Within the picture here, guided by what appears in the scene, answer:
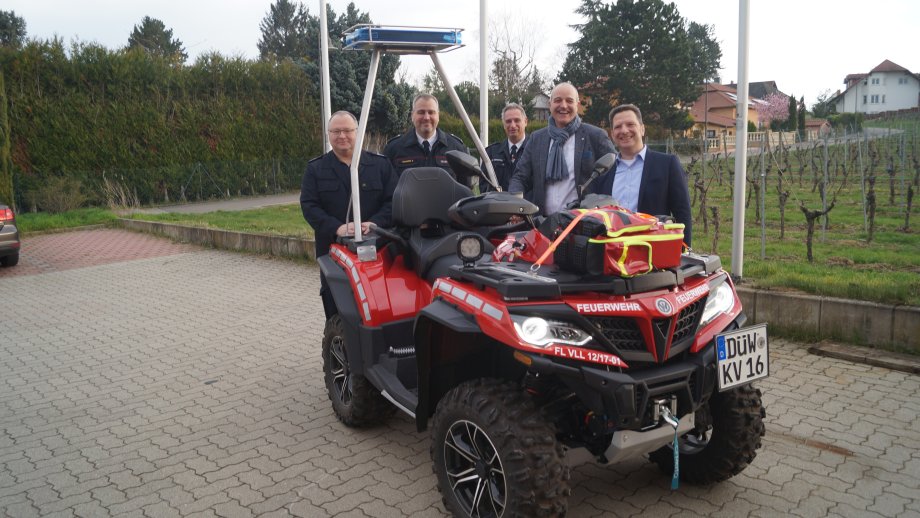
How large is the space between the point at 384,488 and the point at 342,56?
25.4 m

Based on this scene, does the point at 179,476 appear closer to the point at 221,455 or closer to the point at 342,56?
the point at 221,455

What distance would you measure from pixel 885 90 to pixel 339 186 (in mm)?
99226

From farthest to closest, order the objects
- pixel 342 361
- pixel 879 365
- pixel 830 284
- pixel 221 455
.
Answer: pixel 830 284 → pixel 879 365 → pixel 342 361 → pixel 221 455

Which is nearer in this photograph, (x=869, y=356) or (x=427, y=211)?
(x=427, y=211)

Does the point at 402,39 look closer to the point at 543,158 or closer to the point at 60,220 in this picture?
the point at 543,158

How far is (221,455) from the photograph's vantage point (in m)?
4.51

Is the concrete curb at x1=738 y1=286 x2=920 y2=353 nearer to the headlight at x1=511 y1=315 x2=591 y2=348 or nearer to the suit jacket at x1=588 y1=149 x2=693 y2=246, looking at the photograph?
the suit jacket at x1=588 y1=149 x2=693 y2=246

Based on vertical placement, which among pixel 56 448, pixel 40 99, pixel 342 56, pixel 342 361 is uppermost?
pixel 342 56

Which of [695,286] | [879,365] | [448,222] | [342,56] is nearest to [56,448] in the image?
[448,222]

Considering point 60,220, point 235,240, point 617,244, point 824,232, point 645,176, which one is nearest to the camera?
point 617,244

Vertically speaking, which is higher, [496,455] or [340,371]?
[496,455]

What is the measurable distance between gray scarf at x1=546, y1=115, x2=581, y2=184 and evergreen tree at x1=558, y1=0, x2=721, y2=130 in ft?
132

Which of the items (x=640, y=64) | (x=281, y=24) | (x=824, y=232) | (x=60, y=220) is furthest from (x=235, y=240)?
(x=281, y=24)

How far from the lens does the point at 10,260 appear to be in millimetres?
12984
